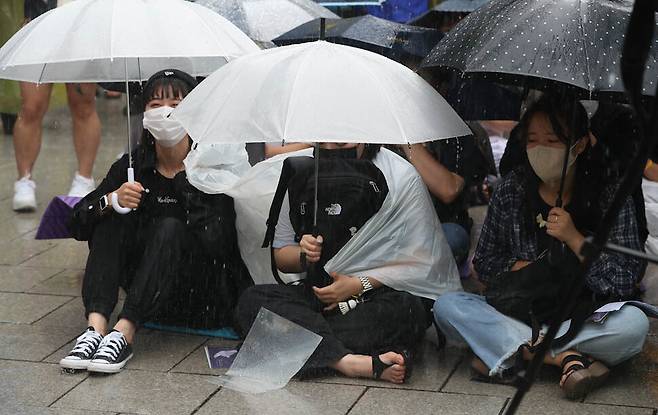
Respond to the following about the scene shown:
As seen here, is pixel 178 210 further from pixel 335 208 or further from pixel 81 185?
pixel 81 185

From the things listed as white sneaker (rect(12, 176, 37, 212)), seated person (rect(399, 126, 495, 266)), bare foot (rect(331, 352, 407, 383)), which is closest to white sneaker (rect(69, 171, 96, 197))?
white sneaker (rect(12, 176, 37, 212))

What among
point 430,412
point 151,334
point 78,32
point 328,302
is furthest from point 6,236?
point 430,412

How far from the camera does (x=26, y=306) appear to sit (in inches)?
196

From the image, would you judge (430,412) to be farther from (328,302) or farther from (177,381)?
(177,381)

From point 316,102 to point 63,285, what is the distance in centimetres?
229

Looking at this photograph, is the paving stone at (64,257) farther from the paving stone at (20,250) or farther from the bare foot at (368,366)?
the bare foot at (368,366)

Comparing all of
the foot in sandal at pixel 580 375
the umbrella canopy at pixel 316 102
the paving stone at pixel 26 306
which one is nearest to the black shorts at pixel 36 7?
the paving stone at pixel 26 306

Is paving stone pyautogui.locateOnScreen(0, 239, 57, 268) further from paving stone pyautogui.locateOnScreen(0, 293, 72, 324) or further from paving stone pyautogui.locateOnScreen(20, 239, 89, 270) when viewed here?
paving stone pyautogui.locateOnScreen(0, 293, 72, 324)

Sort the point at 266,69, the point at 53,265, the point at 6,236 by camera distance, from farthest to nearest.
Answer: the point at 6,236 < the point at 53,265 < the point at 266,69

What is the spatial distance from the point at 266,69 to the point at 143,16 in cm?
83

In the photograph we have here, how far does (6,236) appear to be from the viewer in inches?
247

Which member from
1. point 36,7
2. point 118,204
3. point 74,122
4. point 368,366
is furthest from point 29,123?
point 368,366

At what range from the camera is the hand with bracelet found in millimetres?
4189

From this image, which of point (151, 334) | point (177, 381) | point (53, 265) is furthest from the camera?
point (53, 265)
